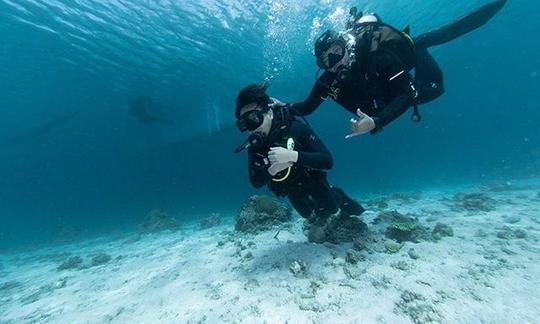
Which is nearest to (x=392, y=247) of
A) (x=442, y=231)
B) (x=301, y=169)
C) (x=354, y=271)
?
(x=354, y=271)

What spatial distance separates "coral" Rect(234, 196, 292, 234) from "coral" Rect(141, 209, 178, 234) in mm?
8145

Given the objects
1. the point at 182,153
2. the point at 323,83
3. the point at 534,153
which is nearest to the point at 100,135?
the point at 182,153

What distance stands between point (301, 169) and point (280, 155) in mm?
1194

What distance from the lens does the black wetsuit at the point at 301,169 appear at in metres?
4.55

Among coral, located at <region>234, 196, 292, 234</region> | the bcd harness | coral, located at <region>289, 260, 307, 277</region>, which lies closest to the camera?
the bcd harness

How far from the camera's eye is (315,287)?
448 centimetres

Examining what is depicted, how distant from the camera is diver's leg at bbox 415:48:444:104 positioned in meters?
5.16

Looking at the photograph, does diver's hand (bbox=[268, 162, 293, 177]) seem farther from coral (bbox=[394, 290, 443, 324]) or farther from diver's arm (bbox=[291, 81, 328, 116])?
coral (bbox=[394, 290, 443, 324])

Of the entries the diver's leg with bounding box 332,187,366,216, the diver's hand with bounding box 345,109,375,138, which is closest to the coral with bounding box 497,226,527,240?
the diver's leg with bounding box 332,187,366,216

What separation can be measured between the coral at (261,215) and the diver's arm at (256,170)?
12.3 feet

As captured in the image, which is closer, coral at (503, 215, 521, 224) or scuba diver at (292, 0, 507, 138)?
scuba diver at (292, 0, 507, 138)

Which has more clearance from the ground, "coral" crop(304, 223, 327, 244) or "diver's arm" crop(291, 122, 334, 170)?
"diver's arm" crop(291, 122, 334, 170)

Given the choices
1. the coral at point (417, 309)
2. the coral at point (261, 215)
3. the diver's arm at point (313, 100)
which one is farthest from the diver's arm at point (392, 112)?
the coral at point (261, 215)

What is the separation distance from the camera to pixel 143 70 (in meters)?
22.2
